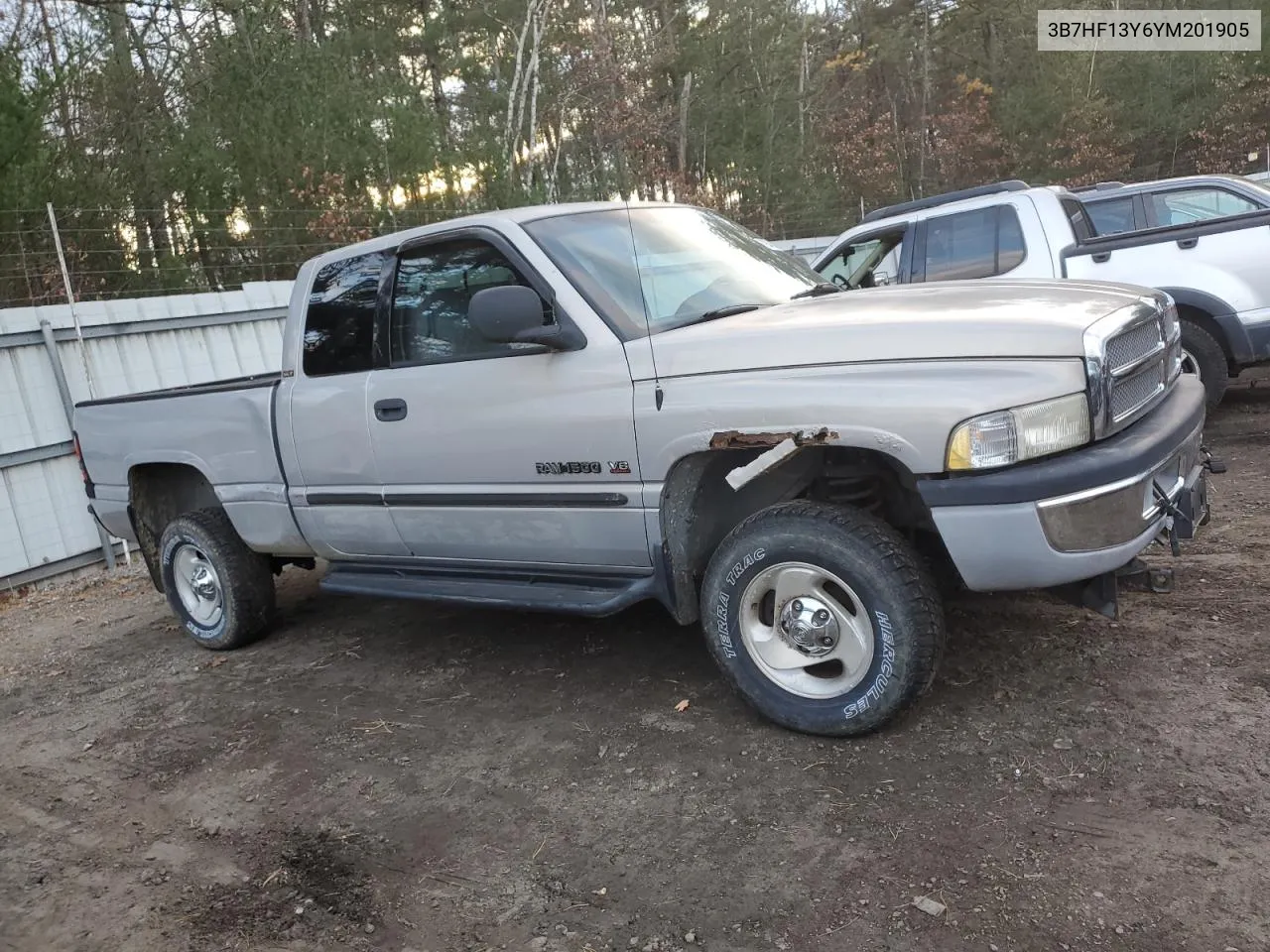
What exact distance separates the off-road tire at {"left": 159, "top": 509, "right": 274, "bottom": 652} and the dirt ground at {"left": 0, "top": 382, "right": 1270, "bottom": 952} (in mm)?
503

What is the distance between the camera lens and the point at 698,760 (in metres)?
3.37

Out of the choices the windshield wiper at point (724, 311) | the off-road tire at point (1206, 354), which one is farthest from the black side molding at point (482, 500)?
the off-road tire at point (1206, 354)

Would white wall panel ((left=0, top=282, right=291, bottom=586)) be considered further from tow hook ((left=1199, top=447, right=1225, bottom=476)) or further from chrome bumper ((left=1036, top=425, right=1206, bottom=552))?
tow hook ((left=1199, top=447, right=1225, bottom=476))

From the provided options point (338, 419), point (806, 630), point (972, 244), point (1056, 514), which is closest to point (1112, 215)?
point (972, 244)

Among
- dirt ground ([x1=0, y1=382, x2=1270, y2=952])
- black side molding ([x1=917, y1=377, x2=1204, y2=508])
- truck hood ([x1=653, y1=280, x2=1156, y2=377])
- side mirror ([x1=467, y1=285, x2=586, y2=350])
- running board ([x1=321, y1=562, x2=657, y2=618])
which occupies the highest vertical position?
side mirror ([x1=467, y1=285, x2=586, y2=350])

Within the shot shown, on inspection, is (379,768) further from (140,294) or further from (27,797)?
(140,294)

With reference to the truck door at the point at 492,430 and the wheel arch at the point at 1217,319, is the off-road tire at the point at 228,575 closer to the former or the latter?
the truck door at the point at 492,430

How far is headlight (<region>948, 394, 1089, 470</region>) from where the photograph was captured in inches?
114

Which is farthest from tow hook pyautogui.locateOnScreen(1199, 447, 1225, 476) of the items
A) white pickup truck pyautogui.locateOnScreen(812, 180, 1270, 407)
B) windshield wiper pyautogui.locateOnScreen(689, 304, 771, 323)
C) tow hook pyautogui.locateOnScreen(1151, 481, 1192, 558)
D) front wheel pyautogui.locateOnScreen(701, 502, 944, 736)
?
white pickup truck pyautogui.locateOnScreen(812, 180, 1270, 407)

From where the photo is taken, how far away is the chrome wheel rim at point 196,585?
18.0 feet

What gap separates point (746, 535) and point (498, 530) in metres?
1.25

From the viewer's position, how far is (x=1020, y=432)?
2896 mm

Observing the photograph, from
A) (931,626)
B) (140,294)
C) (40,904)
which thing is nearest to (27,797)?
(40,904)

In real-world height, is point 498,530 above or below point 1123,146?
below
